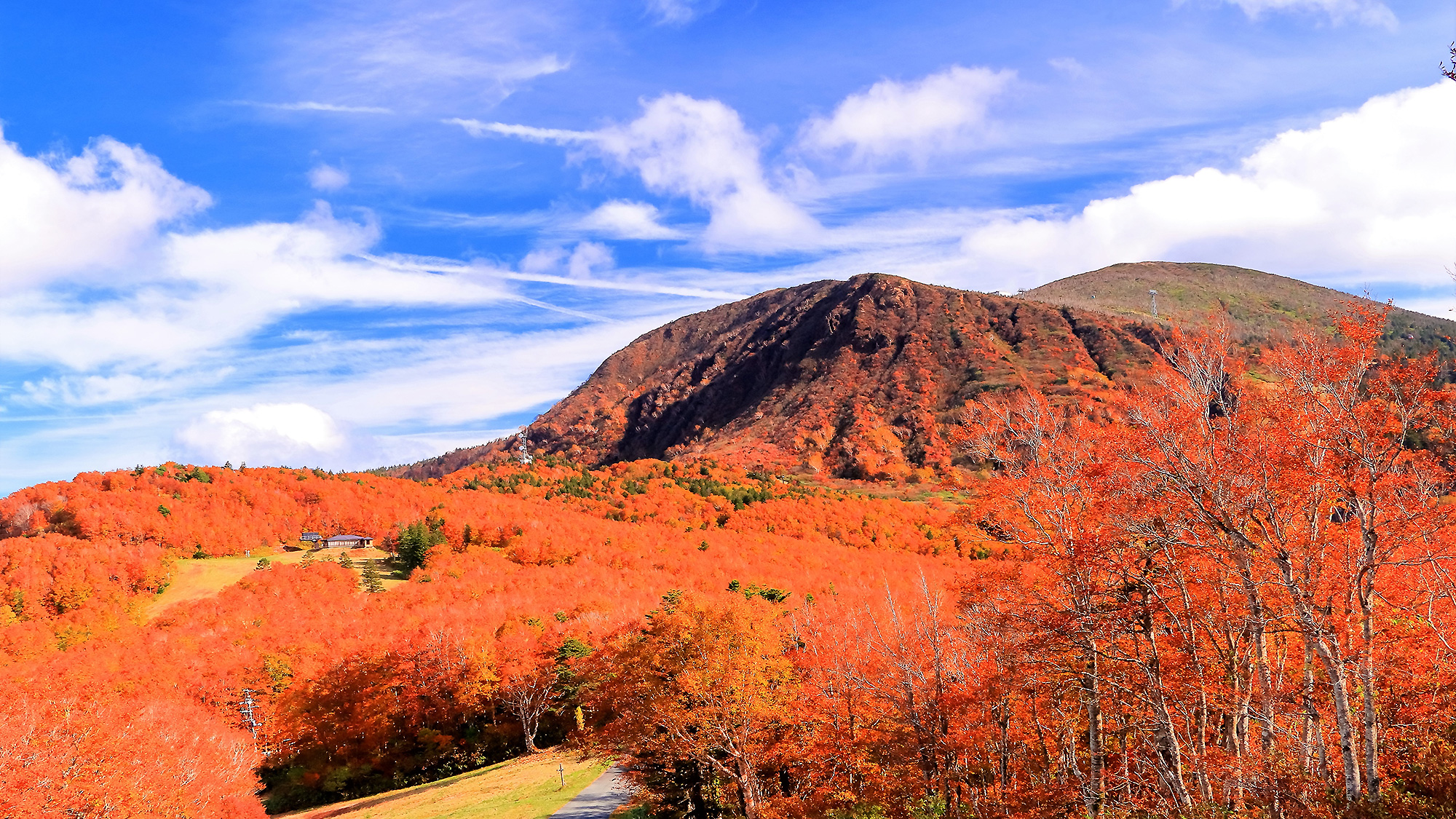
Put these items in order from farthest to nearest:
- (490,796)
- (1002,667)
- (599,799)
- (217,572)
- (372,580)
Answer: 1. (217,572)
2. (372,580)
3. (599,799)
4. (490,796)
5. (1002,667)

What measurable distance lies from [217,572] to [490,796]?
337ft

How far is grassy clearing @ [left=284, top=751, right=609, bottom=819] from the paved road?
2.31 feet

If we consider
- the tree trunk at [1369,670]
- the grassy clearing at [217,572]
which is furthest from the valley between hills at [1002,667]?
the grassy clearing at [217,572]

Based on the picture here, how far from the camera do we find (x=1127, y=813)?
70.0 ft

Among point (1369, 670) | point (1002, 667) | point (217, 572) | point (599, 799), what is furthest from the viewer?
point (217, 572)

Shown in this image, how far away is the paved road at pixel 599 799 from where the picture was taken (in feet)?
147

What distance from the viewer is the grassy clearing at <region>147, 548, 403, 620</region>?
111m

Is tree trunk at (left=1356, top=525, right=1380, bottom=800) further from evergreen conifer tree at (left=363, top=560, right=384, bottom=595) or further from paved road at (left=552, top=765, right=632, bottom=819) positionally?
evergreen conifer tree at (left=363, top=560, right=384, bottom=595)

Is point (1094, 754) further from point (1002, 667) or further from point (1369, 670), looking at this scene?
point (1369, 670)

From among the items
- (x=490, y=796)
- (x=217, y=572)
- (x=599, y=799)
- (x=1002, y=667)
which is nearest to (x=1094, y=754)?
(x=1002, y=667)

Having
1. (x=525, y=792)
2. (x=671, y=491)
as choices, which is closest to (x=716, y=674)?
(x=525, y=792)

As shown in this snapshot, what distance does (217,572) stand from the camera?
401 ft

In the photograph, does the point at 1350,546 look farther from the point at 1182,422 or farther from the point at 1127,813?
the point at 1127,813

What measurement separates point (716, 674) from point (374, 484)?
599 ft
